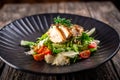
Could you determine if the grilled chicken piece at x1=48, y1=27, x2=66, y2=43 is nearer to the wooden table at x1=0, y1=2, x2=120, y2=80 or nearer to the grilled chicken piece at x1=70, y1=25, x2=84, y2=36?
the grilled chicken piece at x1=70, y1=25, x2=84, y2=36

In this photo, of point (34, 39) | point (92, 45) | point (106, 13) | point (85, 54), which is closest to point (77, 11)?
point (106, 13)

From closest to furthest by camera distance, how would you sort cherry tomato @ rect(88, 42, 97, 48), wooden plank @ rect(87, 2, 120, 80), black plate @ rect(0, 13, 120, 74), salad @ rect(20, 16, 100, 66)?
1. black plate @ rect(0, 13, 120, 74)
2. salad @ rect(20, 16, 100, 66)
3. cherry tomato @ rect(88, 42, 97, 48)
4. wooden plank @ rect(87, 2, 120, 80)

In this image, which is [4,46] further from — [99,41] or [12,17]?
[12,17]

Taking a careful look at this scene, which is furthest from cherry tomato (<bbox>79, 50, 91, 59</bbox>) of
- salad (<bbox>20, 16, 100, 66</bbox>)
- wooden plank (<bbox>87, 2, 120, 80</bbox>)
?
wooden plank (<bbox>87, 2, 120, 80</bbox>)

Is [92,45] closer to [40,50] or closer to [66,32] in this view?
[66,32]

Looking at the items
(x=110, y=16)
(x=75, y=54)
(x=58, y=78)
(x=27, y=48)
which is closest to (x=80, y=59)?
(x=75, y=54)

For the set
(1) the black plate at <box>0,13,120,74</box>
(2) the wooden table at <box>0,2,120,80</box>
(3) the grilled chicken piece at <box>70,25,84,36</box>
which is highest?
(3) the grilled chicken piece at <box>70,25,84,36</box>
